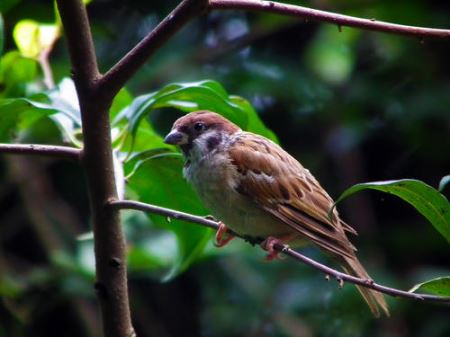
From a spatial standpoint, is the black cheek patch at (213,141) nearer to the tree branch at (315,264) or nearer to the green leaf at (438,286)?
the tree branch at (315,264)

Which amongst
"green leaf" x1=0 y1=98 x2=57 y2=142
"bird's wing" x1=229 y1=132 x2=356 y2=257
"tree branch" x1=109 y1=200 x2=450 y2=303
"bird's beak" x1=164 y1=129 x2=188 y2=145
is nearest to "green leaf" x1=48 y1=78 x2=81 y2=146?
"green leaf" x1=0 y1=98 x2=57 y2=142

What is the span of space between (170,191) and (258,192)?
430mm

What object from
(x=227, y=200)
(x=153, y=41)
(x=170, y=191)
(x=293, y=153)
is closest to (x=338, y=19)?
(x=153, y=41)

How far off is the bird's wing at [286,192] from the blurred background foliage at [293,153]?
1.43m

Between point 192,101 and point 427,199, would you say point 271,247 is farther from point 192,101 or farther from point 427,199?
point 427,199

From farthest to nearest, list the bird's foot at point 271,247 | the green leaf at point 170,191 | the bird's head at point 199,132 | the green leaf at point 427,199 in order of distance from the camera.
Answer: the bird's head at point 199,132 → the bird's foot at point 271,247 → the green leaf at point 170,191 → the green leaf at point 427,199

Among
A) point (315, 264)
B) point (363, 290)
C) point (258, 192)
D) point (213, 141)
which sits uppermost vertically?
point (315, 264)

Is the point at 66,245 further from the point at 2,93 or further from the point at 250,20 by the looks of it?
the point at 2,93

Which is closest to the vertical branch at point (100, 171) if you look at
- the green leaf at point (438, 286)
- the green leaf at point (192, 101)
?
the green leaf at point (192, 101)

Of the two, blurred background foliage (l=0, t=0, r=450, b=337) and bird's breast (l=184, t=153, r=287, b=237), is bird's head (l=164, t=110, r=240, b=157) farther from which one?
blurred background foliage (l=0, t=0, r=450, b=337)

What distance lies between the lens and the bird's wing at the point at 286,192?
3.10m

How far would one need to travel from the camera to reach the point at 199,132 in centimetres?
335

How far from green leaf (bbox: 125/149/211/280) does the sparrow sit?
0.09 m

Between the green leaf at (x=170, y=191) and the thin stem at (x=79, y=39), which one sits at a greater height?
the thin stem at (x=79, y=39)
